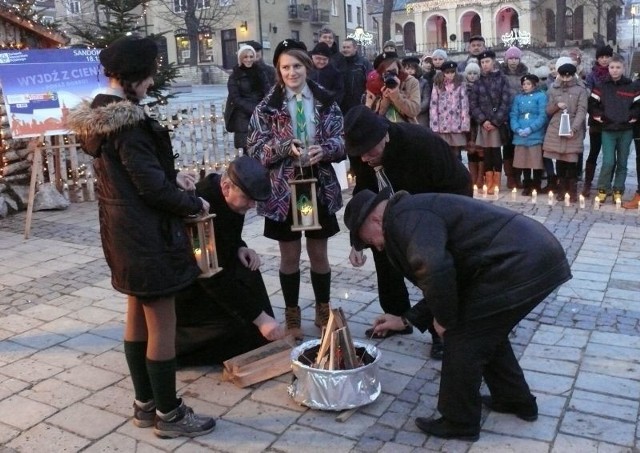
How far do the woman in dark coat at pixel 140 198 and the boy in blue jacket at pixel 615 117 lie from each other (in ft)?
23.0

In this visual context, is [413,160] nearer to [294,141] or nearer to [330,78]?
[294,141]

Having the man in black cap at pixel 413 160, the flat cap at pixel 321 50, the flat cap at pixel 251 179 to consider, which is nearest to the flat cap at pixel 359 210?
the flat cap at pixel 251 179

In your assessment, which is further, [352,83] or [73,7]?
[73,7]

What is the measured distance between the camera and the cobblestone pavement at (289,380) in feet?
11.5

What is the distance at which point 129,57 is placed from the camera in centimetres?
308

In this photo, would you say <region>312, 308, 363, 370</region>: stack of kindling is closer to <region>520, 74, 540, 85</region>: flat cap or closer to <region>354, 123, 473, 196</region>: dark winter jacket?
<region>354, 123, 473, 196</region>: dark winter jacket

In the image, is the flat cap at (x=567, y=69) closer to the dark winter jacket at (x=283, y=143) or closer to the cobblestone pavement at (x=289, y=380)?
the cobblestone pavement at (x=289, y=380)

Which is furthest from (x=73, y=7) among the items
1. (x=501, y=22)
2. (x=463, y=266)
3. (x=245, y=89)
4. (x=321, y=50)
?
(x=463, y=266)

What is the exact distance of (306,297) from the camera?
568 centimetres

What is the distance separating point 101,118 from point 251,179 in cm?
87

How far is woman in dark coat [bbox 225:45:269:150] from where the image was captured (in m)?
9.45

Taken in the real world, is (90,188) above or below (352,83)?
below

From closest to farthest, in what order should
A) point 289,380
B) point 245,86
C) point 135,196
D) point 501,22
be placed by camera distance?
point 135,196 → point 289,380 → point 245,86 → point 501,22

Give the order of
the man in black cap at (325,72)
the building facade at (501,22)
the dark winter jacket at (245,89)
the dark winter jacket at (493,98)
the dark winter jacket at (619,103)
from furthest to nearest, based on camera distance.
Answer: the building facade at (501,22)
the dark winter jacket at (245,89)
the dark winter jacket at (493,98)
the man in black cap at (325,72)
the dark winter jacket at (619,103)
